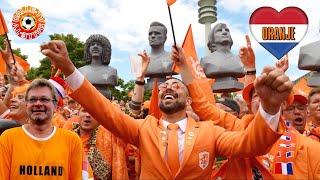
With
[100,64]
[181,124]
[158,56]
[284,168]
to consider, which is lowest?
[284,168]

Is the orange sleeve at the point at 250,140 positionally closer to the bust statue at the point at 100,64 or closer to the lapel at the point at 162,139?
the lapel at the point at 162,139

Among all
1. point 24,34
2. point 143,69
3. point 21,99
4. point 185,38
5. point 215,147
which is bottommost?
point 215,147

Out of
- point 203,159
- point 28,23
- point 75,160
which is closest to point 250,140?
point 203,159

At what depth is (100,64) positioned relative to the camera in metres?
6.62

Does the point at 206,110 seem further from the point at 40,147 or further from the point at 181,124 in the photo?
the point at 40,147

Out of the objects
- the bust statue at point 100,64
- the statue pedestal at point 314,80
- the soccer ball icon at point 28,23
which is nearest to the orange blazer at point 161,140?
the statue pedestal at point 314,80

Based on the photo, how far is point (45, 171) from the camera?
9.73 ft

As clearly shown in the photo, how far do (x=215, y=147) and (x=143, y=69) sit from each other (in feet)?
6.54

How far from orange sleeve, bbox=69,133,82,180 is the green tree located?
19937mm

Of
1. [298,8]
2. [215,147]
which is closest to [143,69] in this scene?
[298,8]

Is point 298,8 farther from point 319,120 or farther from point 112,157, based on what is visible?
point 112,157

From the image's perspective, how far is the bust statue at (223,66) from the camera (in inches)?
291

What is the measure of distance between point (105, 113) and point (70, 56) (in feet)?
68.7

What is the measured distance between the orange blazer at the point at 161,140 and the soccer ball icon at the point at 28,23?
19.9 feet
